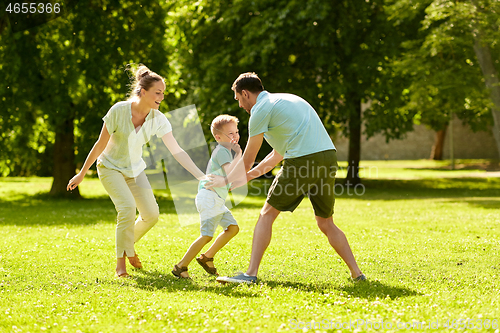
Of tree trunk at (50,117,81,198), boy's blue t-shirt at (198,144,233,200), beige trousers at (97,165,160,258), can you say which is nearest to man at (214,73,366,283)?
boy's blue t-shirt at (198,144,233,200)

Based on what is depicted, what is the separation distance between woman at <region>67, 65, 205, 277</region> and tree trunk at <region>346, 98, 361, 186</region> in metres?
16.8

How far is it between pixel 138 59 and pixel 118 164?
42.2 ft

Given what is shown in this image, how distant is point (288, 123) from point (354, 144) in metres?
19.0

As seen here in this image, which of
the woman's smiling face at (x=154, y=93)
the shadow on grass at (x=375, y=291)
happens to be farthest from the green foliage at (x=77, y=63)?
the shadow on grass at (x=375, y=291)

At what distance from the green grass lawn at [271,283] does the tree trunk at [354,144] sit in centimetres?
1134

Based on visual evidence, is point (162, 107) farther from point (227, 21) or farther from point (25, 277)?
point (25, 277)

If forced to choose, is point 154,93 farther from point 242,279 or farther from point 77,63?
point 77,63

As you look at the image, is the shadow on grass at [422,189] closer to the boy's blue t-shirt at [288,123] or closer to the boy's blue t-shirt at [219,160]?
the boy's blue t-shirt at [219,160]

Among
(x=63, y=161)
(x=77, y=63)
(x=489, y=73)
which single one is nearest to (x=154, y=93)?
(x=77, y=63)

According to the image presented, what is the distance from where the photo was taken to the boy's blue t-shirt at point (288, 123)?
520 centimetres

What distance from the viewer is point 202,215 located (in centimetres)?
589

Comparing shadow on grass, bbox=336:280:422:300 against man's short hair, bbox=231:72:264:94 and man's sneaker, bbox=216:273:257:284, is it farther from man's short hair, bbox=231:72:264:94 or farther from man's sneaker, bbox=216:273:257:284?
man's short hair, bbox=231:72:264:94

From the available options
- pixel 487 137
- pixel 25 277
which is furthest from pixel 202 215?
pixel 487 137

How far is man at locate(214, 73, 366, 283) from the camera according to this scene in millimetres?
5199
